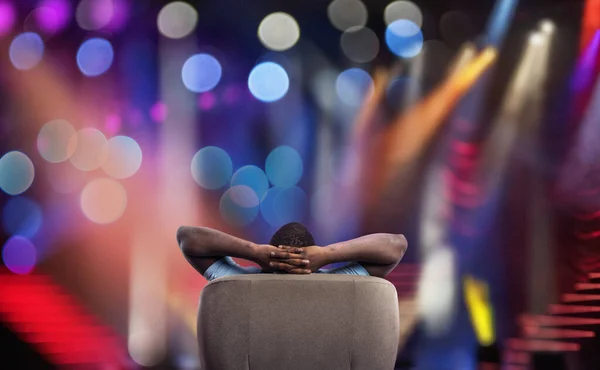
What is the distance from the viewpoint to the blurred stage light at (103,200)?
5.04 m

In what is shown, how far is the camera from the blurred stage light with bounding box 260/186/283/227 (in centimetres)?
514

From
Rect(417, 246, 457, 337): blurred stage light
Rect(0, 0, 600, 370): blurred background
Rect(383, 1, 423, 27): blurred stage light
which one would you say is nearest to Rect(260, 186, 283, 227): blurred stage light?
Rect(0, 0, 600, 370): blurred background

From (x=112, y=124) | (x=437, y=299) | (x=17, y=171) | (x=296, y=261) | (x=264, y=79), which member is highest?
(x=264, y=79)

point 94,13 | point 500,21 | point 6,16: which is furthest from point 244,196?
point 500,21

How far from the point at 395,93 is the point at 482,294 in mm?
1571

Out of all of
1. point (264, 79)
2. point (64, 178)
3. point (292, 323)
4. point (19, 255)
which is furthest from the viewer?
point (264, 79)

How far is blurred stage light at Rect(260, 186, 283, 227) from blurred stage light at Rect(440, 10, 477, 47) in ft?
5.43

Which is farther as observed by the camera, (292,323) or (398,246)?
(398,246)

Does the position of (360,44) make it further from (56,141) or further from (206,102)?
(56,141)

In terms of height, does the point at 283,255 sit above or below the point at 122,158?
below

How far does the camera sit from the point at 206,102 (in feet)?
17.1

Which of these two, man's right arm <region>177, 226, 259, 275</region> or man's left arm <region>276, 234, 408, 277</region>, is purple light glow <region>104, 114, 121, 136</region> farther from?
man's left arm <region>276, 234, 408, 277</region>

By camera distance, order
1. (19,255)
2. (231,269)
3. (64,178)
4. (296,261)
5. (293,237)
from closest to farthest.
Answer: (296,261), (293,237), (231,269), (19,255), (64,178)

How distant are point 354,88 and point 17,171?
2443 mm
